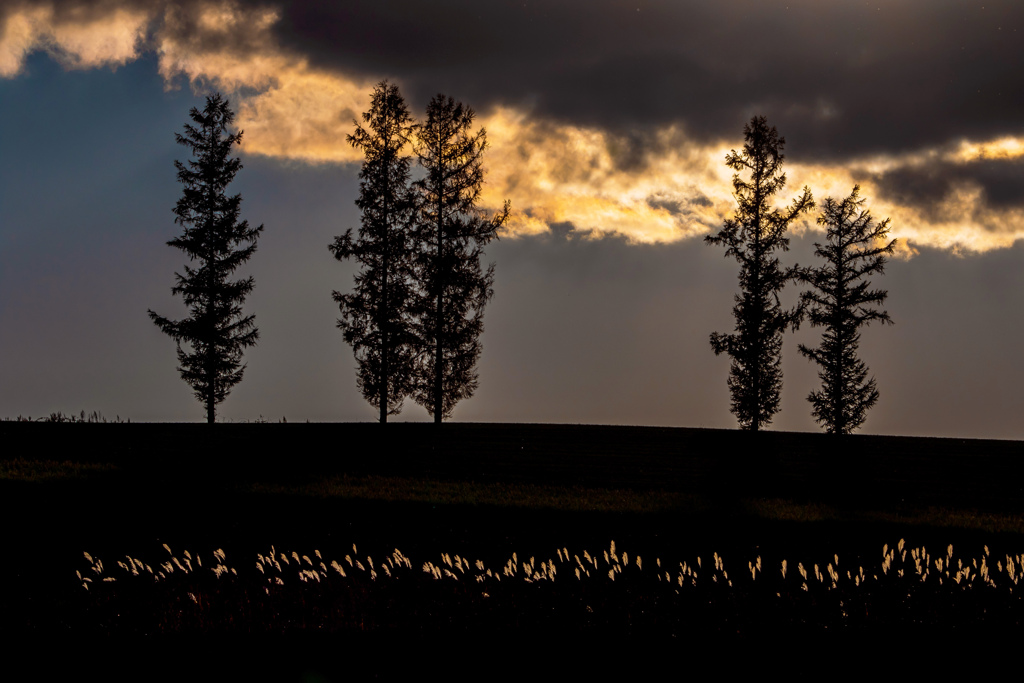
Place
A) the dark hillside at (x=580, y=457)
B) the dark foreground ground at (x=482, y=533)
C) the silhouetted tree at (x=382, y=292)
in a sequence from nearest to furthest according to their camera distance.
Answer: the dark foreground ground at (x=482, y=533)
the dark hillside at (x=580, y=457)
the silhouetted tree at (x=382, y=292)

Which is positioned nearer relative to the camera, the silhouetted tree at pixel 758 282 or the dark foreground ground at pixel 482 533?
the dark foreground ground at pixel 482 533

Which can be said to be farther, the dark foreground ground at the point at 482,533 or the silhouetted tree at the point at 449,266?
the silhouetted tree at the point at 449,266

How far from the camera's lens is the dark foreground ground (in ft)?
22.4

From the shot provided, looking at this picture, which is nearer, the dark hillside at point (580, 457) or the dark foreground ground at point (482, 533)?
the dark foreground ground at point (482, 533)

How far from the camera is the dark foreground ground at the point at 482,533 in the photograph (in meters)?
6.82

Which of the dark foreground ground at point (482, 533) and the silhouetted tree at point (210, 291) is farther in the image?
the silhouetted tree at point (210, 291)

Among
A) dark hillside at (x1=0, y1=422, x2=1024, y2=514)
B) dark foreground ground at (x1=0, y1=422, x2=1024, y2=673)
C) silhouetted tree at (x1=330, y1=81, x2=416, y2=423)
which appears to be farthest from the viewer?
silhouetted tree at (x1=330, y1=81, x2=416, y2=423)

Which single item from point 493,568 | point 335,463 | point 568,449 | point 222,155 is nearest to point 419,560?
point 493,568

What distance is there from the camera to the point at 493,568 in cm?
943

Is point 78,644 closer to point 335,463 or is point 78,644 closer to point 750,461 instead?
point 335,463

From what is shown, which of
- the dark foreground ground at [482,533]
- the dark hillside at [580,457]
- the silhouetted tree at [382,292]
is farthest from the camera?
the silhouetted tree at [382,292]

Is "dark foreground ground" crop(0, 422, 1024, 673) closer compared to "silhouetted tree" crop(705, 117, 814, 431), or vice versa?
"dark foreground ground" crop(0, 422, 1024, 673)

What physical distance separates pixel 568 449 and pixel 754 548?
10323 mm

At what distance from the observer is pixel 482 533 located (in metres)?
10.9
